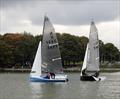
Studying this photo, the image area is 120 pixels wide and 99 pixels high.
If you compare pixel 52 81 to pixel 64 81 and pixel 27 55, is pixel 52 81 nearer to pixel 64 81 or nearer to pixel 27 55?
pixel 64 81

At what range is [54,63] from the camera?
88750 millimetres

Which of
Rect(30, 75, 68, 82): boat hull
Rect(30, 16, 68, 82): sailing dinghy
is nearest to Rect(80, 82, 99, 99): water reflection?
Rect(30, 75, 68, 82): boat hull

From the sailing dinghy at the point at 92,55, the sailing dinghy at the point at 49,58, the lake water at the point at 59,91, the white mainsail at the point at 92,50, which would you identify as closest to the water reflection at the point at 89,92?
the lake water at the point at 59,91

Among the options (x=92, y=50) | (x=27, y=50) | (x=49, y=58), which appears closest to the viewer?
(x=49, y=58)

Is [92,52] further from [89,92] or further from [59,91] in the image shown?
[89,92]

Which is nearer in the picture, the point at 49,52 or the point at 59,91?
the point at 59,91

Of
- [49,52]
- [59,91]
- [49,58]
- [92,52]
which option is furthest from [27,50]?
[59,91]

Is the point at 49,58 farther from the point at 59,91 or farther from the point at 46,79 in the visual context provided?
the point at 59,91

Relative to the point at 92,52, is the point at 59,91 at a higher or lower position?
lower

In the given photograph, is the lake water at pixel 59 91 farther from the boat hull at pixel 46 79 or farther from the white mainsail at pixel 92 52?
the white mainsail at pixel 92 52

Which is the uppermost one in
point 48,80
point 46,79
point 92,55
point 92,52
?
point 92,52

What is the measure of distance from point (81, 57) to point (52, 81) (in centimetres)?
10334

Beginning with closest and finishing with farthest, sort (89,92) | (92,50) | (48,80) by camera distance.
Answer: (89,92), (48,80), (92,50)

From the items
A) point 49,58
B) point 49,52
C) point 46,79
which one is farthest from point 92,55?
point 46,79
